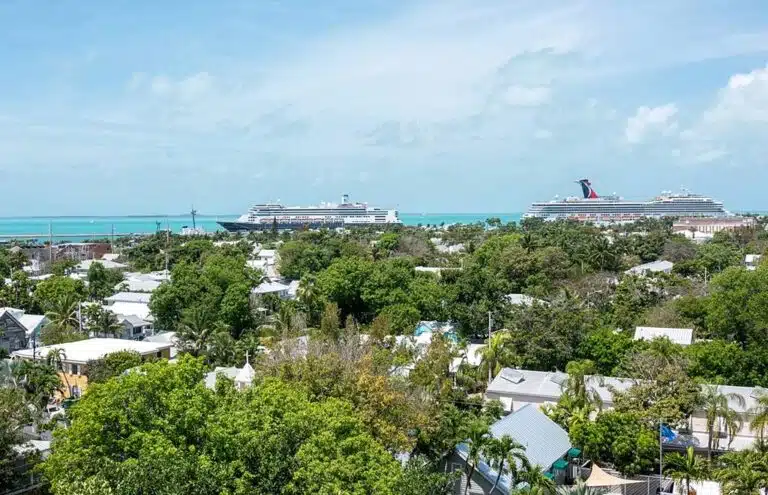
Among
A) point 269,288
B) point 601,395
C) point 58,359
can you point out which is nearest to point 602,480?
point 601,395

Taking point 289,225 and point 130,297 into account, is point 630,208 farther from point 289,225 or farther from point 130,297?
point 130,297

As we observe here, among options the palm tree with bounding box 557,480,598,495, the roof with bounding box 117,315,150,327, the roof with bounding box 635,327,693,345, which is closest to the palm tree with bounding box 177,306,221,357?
the roof with bounding box 117,315,150,327

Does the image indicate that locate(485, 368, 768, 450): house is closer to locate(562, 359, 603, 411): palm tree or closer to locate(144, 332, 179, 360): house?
locate(562, 359, 603, 411): palm tree

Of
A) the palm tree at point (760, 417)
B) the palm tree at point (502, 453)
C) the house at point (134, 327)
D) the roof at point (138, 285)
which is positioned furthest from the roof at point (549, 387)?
the roof at point (138, 285)

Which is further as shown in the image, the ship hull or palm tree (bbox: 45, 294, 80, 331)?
the ship hull

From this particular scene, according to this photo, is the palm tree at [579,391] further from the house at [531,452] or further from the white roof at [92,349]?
the white roof at [92,349]
